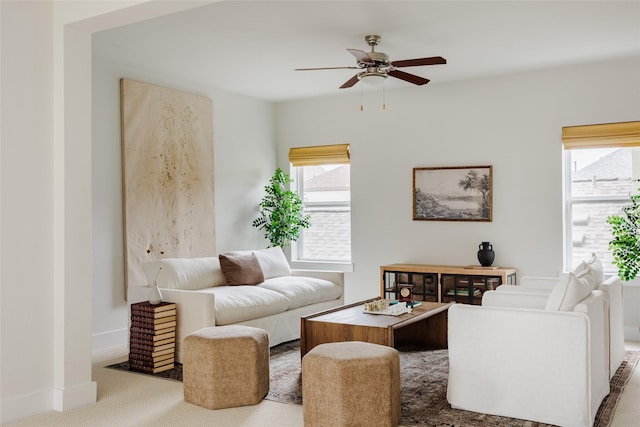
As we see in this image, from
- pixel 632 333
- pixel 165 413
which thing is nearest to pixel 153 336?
pixel 165 413

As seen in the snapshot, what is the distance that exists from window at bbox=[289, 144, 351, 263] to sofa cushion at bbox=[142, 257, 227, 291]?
2.16 metres

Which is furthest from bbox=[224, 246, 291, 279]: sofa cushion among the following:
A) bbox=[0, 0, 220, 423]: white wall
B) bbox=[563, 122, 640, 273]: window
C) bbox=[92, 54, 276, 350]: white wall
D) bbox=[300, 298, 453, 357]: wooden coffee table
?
bbox=[563, 122, 640, 273]: window

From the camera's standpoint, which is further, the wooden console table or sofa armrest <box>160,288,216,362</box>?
the wooden console table

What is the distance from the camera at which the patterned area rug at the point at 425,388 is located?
3.48 meters

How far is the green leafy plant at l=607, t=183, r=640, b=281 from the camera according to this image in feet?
18.0

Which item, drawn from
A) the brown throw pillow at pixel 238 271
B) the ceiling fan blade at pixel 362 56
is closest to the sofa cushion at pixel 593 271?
the ceiling fan blade at pixel 362 56

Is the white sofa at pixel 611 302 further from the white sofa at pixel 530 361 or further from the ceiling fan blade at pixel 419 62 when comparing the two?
the ceiling fan blade at pixel 419 62

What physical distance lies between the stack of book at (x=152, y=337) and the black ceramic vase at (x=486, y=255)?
10.6 feet

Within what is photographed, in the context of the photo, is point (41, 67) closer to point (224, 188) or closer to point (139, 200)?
point (139, 200)

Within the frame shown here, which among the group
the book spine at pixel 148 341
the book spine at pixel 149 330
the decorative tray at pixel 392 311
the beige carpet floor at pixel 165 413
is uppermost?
the decorative tray at pixel 392 311

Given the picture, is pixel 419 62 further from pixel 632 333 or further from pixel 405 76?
pixel 632 333

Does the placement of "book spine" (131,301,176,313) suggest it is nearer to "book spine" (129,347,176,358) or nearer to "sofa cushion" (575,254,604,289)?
"book spine" (129,347,176,358)

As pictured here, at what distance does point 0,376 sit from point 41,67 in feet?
6.09

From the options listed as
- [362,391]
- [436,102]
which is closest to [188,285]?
[362,391]
